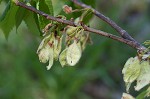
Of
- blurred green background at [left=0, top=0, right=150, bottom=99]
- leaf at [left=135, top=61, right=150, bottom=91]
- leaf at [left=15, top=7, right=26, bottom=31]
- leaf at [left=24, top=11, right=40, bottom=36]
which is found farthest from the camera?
blurred green background at [left=0, top=0, right=150, bottom=99]

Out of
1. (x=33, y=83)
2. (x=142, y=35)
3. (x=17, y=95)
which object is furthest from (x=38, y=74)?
(x=142, y=35)

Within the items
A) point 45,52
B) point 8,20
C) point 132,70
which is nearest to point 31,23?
point 8,20

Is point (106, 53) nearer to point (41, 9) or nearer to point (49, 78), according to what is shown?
point (49, 78)

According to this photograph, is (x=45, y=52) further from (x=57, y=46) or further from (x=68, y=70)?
(x=68, y=70)

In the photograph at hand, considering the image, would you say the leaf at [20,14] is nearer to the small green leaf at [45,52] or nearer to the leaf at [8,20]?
the leaf at [8,20]

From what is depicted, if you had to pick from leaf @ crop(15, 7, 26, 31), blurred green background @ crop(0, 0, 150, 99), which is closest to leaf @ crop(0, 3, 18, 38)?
leaf @ crop(15, 7, 26, 31)

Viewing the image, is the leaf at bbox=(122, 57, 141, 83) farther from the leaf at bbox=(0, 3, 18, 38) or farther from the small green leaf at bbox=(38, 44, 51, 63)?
the leaf at bbox=(0, 3, 18, 38)
